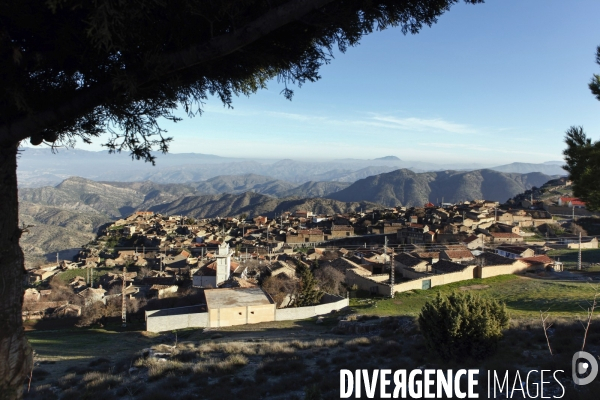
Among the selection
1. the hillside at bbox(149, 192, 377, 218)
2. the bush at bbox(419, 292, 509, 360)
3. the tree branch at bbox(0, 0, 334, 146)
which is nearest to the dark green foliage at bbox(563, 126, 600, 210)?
the bush at bbox(419, 292, 509, 360)

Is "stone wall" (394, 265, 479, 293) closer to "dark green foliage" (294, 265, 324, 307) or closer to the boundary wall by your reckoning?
the boundary wall

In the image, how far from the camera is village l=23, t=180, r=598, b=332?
19.8 meters

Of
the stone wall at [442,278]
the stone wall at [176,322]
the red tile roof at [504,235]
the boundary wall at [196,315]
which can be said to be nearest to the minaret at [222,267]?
the boundary wall at [196,315]

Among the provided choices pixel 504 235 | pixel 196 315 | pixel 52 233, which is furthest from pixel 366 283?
pixel 52 233

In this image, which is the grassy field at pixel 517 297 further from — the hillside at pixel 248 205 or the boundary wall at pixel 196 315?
the hillside at pixel 248 205

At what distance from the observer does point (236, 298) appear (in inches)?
746

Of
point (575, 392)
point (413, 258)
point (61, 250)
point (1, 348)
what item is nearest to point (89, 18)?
point (1, 348)

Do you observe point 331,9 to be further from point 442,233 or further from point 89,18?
point 442,233

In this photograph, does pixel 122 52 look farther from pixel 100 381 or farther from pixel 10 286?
pixel 100 381

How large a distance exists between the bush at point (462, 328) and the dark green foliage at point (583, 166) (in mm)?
2624

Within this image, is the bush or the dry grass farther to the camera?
the dry grass

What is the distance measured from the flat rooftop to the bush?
38.3ft

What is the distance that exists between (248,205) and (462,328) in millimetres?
136296

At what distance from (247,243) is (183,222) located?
2711 centimetres
